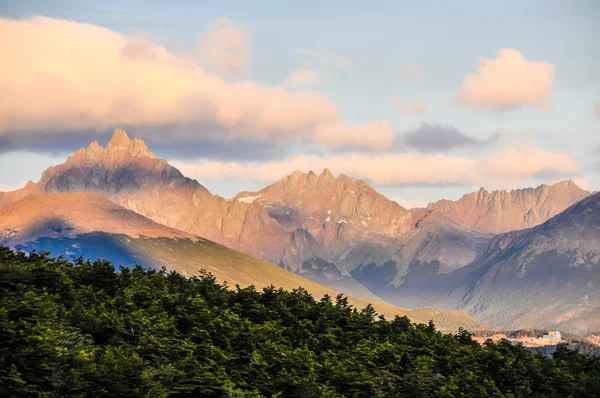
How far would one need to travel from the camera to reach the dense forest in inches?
4082

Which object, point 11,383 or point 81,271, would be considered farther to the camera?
point 81,271

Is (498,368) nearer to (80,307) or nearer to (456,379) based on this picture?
(456,379)

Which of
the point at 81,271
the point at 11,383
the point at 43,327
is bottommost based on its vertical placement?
the point at 11,383

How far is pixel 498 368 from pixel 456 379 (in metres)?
17.8

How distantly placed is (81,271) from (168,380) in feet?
198

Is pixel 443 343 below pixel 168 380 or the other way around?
the other way around

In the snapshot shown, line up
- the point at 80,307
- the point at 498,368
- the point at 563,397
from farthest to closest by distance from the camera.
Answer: the point at 498,368
the point at 563,397
the point at 80,307

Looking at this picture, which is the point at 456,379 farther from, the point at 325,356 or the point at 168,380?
the point at 168,380

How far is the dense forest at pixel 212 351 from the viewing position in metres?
104

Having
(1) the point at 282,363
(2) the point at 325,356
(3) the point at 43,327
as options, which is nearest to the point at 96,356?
(3) the point at 43,327

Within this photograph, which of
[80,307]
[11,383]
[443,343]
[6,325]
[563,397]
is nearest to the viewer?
[11,383]

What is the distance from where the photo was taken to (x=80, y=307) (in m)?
127

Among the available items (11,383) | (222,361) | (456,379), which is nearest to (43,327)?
(11,383)

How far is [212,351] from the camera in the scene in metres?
129
